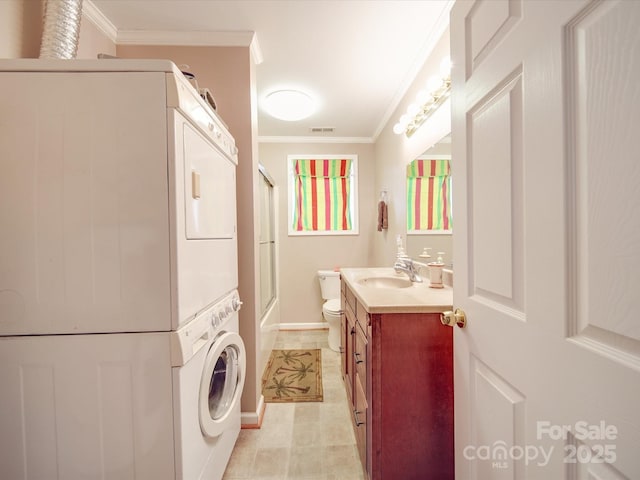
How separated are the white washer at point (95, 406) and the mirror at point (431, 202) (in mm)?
1544

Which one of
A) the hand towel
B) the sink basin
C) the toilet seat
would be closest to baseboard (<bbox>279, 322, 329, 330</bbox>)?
the toilet seat

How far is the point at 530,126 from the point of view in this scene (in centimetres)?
58

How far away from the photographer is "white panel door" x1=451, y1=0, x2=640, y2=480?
42 centimetres

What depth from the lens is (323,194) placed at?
139 inches

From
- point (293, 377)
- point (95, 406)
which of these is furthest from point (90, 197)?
point (293, 377)

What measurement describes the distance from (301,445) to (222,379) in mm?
654

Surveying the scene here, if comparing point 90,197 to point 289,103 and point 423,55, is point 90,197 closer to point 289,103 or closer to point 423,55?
point 289,103

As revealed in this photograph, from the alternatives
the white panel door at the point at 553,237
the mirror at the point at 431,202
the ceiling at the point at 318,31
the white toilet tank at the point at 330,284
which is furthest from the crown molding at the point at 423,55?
the white toilet tank at the point at 330,284

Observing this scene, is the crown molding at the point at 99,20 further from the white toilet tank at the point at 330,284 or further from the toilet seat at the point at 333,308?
the white toilet tank at the point at 330,284

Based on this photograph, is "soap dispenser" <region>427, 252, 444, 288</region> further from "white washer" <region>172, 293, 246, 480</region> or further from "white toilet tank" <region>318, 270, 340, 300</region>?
"white toilet tank" <region>318, 270, 340, 300</region>

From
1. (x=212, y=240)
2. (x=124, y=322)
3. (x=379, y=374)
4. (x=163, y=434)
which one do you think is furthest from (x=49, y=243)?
(x=379, y=374)

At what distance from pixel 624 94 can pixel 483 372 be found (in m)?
0.72

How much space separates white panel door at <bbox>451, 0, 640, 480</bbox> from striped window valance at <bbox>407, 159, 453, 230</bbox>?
0.90 meters

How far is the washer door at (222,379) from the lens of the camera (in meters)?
1.11
